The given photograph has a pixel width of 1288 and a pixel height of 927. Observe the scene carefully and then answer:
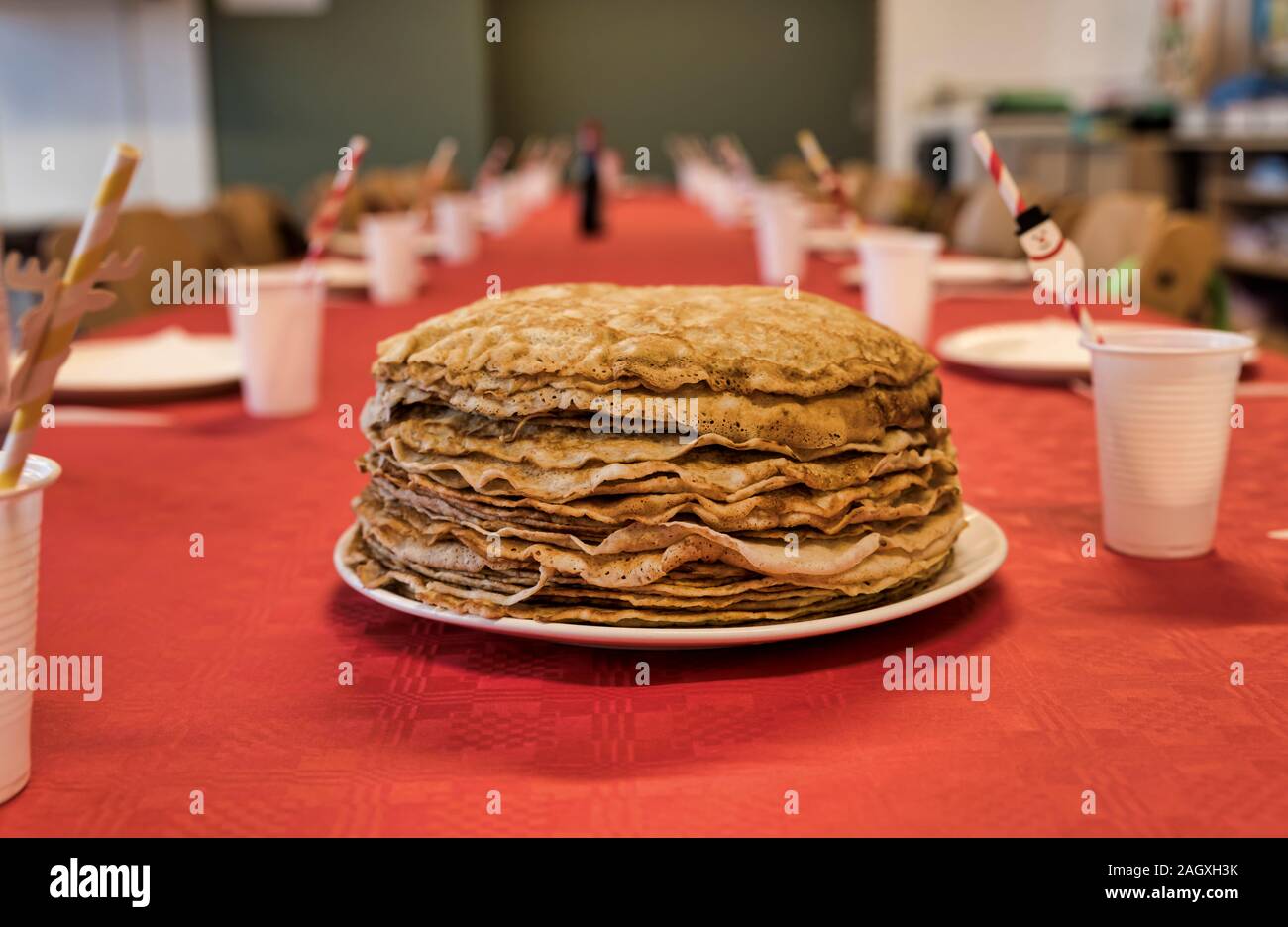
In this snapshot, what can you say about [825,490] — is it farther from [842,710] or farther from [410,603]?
[410,603]

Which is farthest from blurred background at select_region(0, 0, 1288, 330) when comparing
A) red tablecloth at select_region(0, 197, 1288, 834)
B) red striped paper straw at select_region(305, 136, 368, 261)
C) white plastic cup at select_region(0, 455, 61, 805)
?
white plastic cup at select_region(0, 455, 61, 805)

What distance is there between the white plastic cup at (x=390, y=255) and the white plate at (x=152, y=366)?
60 cm

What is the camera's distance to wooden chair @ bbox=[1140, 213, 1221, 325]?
7.64 feet

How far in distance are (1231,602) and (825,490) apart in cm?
Answer: 30

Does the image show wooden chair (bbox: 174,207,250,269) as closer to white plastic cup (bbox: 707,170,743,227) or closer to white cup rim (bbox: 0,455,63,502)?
white plastic cup (bbox: 707,170,743,227)

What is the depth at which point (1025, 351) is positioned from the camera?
1711 mm

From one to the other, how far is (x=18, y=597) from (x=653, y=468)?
0.31m

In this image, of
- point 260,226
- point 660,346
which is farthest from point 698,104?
point 660,346

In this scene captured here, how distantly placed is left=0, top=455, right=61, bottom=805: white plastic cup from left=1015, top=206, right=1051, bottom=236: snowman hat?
2.07 ft

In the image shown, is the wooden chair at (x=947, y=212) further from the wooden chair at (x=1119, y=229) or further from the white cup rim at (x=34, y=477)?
the white cup rim at (x=34, y=477)

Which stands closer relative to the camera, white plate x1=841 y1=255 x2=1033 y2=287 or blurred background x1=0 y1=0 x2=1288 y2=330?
white plate x1=841 y1=255 x2=1033 y2=287

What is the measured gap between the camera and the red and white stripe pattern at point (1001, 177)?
2.96ft

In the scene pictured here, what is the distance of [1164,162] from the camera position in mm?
6324
